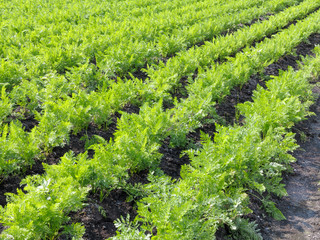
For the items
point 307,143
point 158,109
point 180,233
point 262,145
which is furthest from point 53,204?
point 307,143

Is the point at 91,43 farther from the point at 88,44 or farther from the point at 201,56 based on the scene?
the point at 201,56

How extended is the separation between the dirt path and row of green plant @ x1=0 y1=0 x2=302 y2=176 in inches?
112

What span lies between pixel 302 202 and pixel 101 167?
2896mm

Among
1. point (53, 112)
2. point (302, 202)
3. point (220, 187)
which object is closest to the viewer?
point (220, 187)

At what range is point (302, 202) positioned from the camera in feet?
14.7

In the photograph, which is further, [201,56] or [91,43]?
[91,43]

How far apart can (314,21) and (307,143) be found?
8.19m

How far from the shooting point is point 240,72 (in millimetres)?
6879

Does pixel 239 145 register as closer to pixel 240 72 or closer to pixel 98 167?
pixel 98 167

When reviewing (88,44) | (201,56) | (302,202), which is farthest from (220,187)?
(88,44)

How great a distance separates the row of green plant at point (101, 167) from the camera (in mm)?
3038

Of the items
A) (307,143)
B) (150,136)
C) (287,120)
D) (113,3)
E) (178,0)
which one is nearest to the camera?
(150,136)

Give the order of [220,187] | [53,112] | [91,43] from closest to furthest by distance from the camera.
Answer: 1. [220,187]
2. [53,112]
3. [91,43]

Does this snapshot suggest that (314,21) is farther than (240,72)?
Yes
